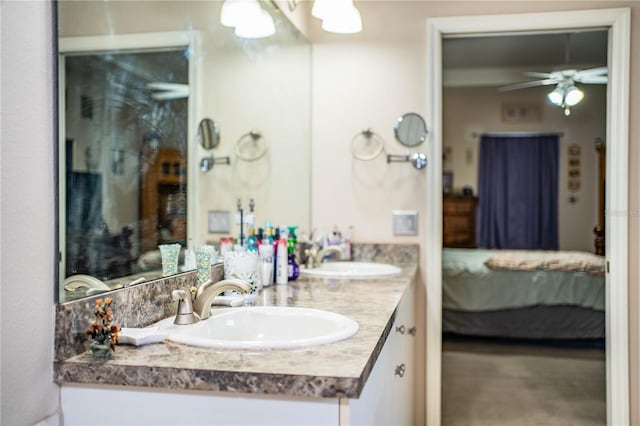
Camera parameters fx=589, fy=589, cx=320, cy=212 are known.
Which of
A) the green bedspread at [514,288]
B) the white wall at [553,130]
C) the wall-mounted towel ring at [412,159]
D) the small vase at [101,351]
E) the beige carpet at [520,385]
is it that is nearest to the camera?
the small vase at [101,351]

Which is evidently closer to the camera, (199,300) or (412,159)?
(199,300)

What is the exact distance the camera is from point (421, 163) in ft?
9.51

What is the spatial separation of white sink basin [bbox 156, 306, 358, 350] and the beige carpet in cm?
191

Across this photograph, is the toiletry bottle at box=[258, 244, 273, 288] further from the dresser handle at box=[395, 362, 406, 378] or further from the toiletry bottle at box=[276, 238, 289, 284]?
the dresser handle at box=[395, 362, 406, 378]

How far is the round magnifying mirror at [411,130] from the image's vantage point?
9.55 ft

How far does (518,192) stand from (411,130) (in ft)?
15.5

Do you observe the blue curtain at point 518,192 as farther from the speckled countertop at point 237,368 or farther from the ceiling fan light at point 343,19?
the speckled countertop at point 237,368

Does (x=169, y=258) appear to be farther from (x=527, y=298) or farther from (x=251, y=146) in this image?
(x=527, y=298)

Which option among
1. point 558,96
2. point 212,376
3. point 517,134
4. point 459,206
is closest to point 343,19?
point 558,96

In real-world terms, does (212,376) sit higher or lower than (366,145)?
lower

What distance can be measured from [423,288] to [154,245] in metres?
1.65

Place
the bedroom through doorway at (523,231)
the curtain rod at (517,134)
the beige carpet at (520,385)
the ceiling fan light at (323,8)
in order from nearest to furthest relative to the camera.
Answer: the ceiling fan light at (323,8) → the beige carpet at (520,385) → the bedroom through doorway at (523,231) → the curtain rod at (517,134)

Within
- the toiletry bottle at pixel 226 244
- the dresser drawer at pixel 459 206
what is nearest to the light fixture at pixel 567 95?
the toiletry bottle at pixel 226 244

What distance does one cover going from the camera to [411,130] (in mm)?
2936
